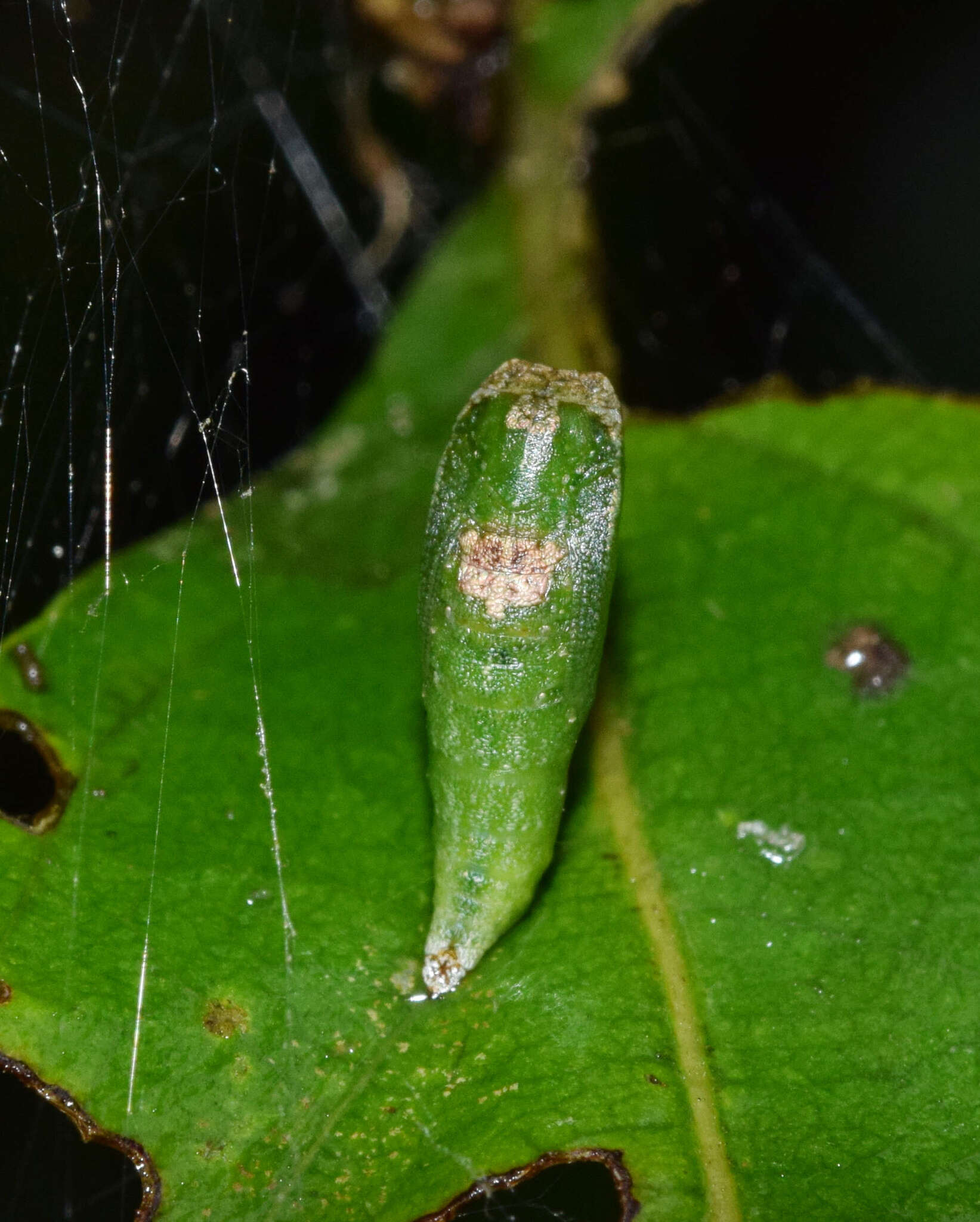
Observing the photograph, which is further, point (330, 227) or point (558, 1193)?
point (330, 227)

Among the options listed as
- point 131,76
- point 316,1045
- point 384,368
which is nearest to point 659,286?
point 384,368

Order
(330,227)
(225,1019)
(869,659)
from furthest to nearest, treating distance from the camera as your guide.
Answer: (330,227)
(869,659)
(225,1019)

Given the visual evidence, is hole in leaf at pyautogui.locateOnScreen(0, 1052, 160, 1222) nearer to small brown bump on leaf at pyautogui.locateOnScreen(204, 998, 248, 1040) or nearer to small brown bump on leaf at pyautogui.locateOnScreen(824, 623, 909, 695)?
small brown bump on leaf at pyautogui.locateOnScreen(204, 998, 248, 1040)

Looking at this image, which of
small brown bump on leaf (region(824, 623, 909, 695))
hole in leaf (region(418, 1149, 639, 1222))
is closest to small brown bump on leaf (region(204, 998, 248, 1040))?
hole in leaf (region(418, 1149, 639, 1222))

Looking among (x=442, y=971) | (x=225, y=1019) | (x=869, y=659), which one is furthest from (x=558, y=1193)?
(x=869, y=659)

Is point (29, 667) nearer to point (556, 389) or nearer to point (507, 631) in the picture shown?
point (507, 631)

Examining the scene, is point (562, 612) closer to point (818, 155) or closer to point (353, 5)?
point (353, 5)

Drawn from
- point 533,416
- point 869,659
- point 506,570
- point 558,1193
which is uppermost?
point 533,416

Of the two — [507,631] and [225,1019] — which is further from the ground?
[507,631]
